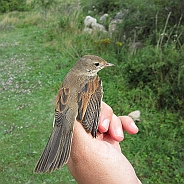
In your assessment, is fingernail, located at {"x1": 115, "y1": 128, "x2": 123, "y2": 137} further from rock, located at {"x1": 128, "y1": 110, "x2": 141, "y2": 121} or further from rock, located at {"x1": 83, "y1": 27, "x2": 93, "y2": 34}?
rock, located at {"x1": 83, "y1": 27, "x2": 93, "y2": 34}

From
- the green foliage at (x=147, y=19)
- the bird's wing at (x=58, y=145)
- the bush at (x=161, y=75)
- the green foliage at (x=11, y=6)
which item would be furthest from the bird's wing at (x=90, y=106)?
the green foliage at (x=11, y=6)

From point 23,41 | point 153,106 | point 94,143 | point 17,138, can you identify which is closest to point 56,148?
point 94,143

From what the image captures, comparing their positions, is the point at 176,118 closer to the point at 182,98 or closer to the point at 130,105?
the point at 182,98

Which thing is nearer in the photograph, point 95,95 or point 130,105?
point 95,95

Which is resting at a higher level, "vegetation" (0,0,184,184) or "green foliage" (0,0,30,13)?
"vegetation" (0,0,184,184)

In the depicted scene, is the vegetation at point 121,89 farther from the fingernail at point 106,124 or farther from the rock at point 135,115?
the fingernail at point 106,124

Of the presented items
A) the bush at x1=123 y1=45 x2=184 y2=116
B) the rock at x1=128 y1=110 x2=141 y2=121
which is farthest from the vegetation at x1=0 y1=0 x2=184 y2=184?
the rock at x1=128 y1=110 x2=141 y2=121

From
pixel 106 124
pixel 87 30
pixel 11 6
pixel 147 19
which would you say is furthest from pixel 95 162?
pixel 11 6

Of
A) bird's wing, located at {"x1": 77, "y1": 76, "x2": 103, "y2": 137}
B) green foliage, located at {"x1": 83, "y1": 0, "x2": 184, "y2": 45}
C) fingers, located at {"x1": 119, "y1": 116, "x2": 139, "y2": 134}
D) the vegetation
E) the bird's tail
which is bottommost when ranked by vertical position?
the vegetation
